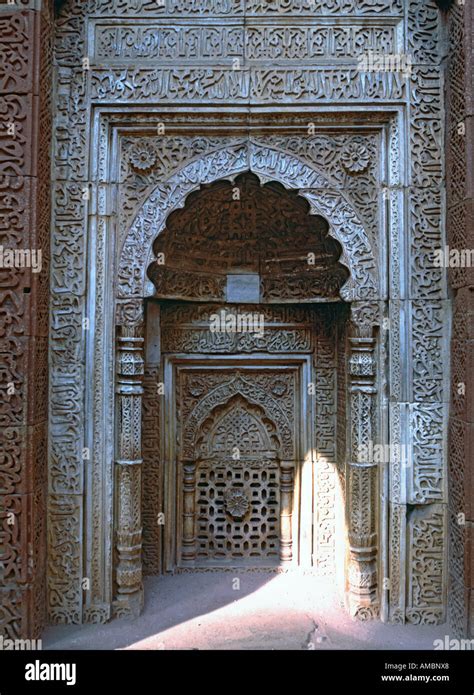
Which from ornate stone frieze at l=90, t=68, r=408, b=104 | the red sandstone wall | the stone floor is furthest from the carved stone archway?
the red sandstone wall

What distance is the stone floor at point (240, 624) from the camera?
140 inches

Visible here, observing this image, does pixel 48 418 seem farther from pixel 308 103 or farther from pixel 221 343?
pixel 308 103

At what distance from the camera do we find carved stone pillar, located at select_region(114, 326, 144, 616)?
12.5 feet

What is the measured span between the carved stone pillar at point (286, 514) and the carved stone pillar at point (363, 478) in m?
0.77

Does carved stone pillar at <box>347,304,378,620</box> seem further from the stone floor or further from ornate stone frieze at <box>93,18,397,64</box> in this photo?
ornate stone frieze at <box>93,18,397,64</box>

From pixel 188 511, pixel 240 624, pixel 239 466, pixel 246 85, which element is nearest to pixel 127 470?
pixel 188 511

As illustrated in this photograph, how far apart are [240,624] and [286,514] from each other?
1.00 m

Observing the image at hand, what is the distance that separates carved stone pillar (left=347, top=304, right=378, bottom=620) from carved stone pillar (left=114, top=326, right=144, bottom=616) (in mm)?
1493

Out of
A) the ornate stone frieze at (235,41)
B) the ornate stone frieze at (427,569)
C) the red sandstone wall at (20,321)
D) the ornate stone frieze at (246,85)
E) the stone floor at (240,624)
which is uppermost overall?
the ornate stone frieze at (235,41)

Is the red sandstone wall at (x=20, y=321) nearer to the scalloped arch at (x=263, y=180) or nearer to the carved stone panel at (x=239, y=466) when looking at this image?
the scalloped arch at (x=263, y=180)

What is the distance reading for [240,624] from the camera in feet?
12.6

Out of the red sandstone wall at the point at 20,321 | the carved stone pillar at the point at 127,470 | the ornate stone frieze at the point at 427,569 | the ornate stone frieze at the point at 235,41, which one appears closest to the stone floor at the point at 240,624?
the ornate stone frieze at the point at 427,569

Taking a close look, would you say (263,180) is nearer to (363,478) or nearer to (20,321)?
(20,321)
